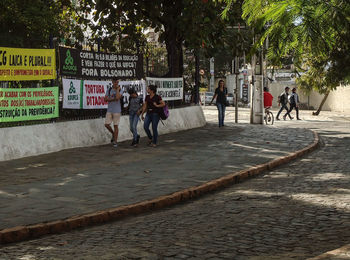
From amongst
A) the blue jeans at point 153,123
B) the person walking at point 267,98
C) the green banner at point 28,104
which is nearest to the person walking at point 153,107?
the blue jeans at point 153,123

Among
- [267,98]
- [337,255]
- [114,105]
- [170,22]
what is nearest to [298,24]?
[337,255]

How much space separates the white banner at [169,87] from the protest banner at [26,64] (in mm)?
5703

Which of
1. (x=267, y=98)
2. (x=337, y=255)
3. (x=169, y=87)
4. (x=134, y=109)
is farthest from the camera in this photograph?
(x=267, y=98)

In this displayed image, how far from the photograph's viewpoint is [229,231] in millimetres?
6707

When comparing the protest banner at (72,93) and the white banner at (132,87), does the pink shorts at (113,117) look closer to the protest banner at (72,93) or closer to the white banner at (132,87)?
the protest banner at (72,93)

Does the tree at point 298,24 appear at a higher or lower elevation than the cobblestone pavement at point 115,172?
higher

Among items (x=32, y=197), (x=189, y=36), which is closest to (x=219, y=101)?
(x=189, y=36)

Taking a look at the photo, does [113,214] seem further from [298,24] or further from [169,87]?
[169,87]

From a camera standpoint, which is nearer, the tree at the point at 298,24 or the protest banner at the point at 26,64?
the tree at the point at 298,24

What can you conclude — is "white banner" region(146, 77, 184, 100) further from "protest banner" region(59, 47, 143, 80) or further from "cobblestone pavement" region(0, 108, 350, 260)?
"cobblestone pavement" region(0, 108, 350, 260)

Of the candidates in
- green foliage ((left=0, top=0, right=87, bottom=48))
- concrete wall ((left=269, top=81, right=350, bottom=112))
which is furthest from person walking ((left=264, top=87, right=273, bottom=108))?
concrete wall ((left=269, top=81, right=350, bottom=112))

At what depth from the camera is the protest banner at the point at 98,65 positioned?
15.0 meters

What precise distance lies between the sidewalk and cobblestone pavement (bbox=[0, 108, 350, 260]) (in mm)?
738

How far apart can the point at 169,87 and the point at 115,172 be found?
33.3ft
